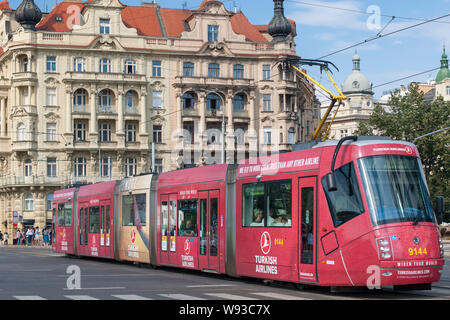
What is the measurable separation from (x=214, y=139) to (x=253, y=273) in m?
54.0

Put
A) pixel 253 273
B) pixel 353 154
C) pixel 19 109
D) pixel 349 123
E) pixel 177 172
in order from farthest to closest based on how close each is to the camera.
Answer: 1. pixel 349 123
2. pixel 19 109
3. pixel 177 172
4. pixel 253 273
5. pixel 353 154

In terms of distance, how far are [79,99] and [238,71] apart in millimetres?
14137

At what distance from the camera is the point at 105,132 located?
73.3 meters

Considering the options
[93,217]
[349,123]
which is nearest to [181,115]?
[93,217]

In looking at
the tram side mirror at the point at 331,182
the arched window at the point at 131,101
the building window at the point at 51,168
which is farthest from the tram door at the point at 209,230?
the arched window at the point at 131,101

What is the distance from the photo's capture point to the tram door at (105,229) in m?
30.9

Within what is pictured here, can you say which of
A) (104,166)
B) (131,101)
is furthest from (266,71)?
(104,166)

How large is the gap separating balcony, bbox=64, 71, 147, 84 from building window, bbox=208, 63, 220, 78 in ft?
19.1

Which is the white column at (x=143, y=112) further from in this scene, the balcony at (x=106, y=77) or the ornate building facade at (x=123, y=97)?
the balcony at (x=106, y=77)

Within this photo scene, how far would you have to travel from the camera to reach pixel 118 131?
72875 mm

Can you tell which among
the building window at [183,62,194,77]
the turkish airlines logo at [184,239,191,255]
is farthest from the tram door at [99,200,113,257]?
the building window at [183,62,194,77]

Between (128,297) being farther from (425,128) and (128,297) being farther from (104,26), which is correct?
(425,128)

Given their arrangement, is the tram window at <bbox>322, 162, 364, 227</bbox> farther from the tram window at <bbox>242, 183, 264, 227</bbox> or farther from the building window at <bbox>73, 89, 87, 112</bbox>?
the building window at <bbox>73, 89, 87, 112</bbox>

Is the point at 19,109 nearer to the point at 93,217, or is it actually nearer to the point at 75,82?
the point at 75,82
